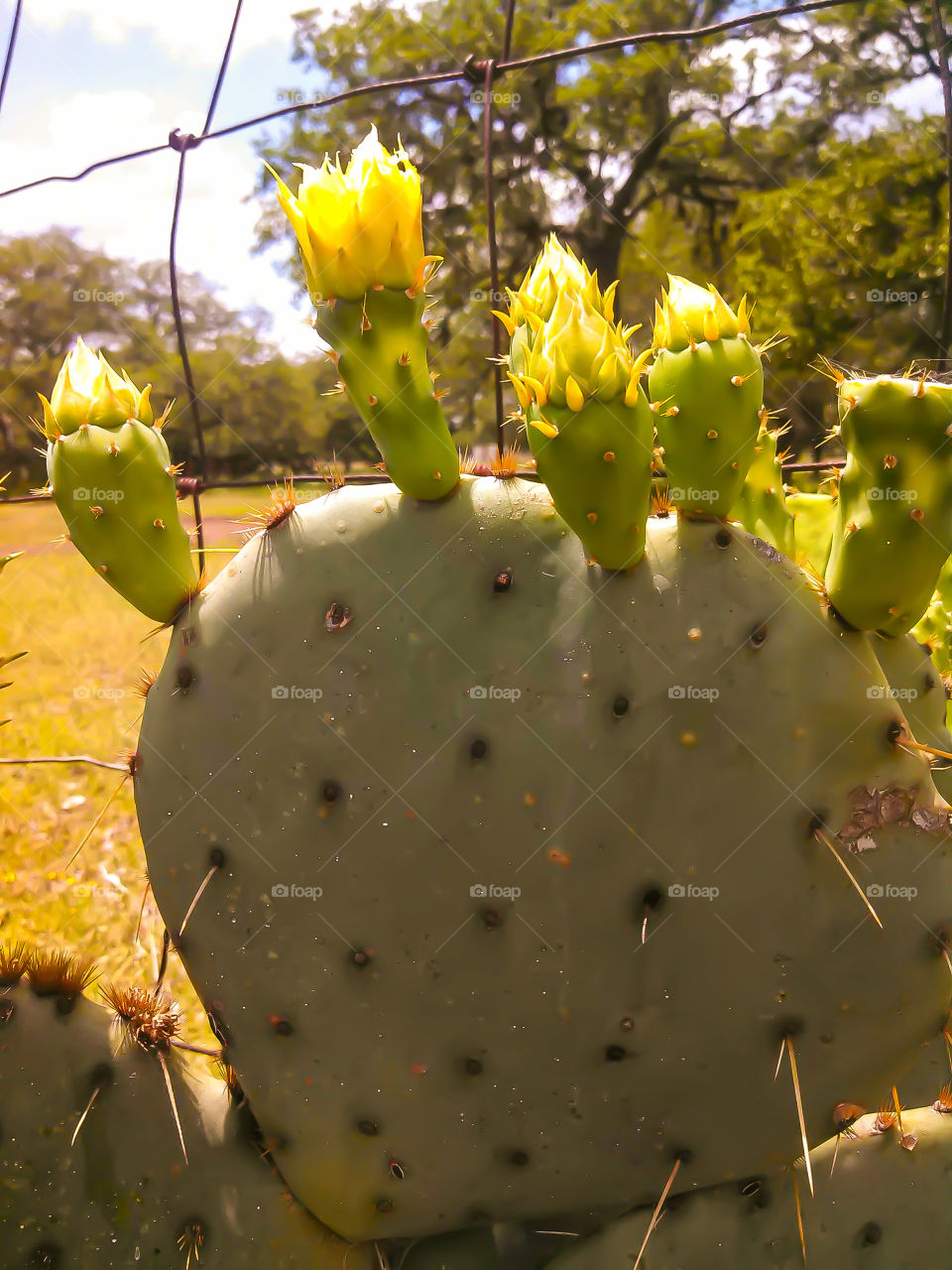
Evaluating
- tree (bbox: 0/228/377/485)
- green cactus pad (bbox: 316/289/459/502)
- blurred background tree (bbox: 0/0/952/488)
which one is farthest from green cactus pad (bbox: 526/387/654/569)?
tree (bbox: 0/228/377/485)

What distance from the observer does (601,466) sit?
0.71 metres

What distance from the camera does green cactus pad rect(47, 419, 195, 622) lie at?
824 mm

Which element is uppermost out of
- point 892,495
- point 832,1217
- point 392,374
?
point 392,374

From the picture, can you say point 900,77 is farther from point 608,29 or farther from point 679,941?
point 679,941

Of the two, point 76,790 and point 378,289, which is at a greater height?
point 378,289

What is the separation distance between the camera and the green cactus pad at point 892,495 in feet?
2.27

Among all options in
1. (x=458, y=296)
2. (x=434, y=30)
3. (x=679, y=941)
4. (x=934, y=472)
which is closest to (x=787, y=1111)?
(x=679, y=941)

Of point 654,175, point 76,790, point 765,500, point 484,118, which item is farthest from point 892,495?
point 654,175

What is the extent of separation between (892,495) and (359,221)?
1.45 feet

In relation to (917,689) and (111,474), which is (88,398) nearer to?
(111,474)

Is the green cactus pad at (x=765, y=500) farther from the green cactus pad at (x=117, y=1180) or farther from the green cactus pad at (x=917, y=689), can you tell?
the green cactus pad at (x=117, y=1180)

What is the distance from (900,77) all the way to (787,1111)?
9.67 m

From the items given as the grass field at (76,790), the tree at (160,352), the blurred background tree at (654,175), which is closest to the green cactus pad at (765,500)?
the grass field at (76,790)

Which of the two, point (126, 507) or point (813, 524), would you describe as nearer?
point (126, 507)
